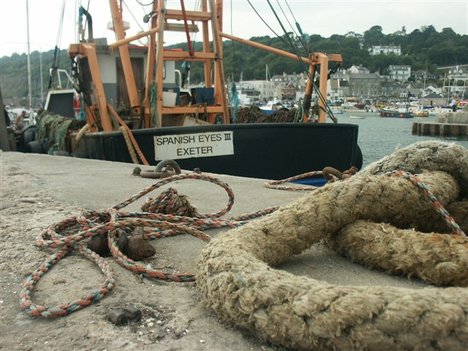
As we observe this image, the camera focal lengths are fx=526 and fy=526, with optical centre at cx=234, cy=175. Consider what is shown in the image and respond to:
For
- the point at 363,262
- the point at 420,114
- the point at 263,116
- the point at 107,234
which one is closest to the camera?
the point at 363,262

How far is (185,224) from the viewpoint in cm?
307

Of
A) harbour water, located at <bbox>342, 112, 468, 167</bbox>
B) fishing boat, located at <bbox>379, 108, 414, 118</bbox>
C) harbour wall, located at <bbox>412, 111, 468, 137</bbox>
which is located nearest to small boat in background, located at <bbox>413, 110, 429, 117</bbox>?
fishing boat, located at <bbox>379, 108, 414, 118</bbox>

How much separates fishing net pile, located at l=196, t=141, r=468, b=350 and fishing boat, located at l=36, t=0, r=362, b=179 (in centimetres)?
491

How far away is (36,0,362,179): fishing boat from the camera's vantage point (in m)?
7.73

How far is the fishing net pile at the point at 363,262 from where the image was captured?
1521mm

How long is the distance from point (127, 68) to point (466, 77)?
435 feet

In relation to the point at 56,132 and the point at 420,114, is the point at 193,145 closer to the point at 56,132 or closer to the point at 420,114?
the point at 56,132

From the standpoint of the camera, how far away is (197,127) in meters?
7.66

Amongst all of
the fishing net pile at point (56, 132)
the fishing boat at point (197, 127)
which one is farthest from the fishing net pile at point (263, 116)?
the fishing net pile at point (56, 132)

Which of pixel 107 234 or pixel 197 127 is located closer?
pixel 107 234

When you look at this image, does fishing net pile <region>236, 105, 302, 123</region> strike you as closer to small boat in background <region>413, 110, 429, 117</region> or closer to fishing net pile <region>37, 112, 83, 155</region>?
fishing net pile <region>37, 112, 83, 155</region>

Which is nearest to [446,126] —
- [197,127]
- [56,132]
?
[56,132]

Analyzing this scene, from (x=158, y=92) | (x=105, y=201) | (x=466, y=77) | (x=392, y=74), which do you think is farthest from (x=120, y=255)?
(x=392, y=74)

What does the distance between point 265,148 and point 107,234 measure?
545 centimetres
